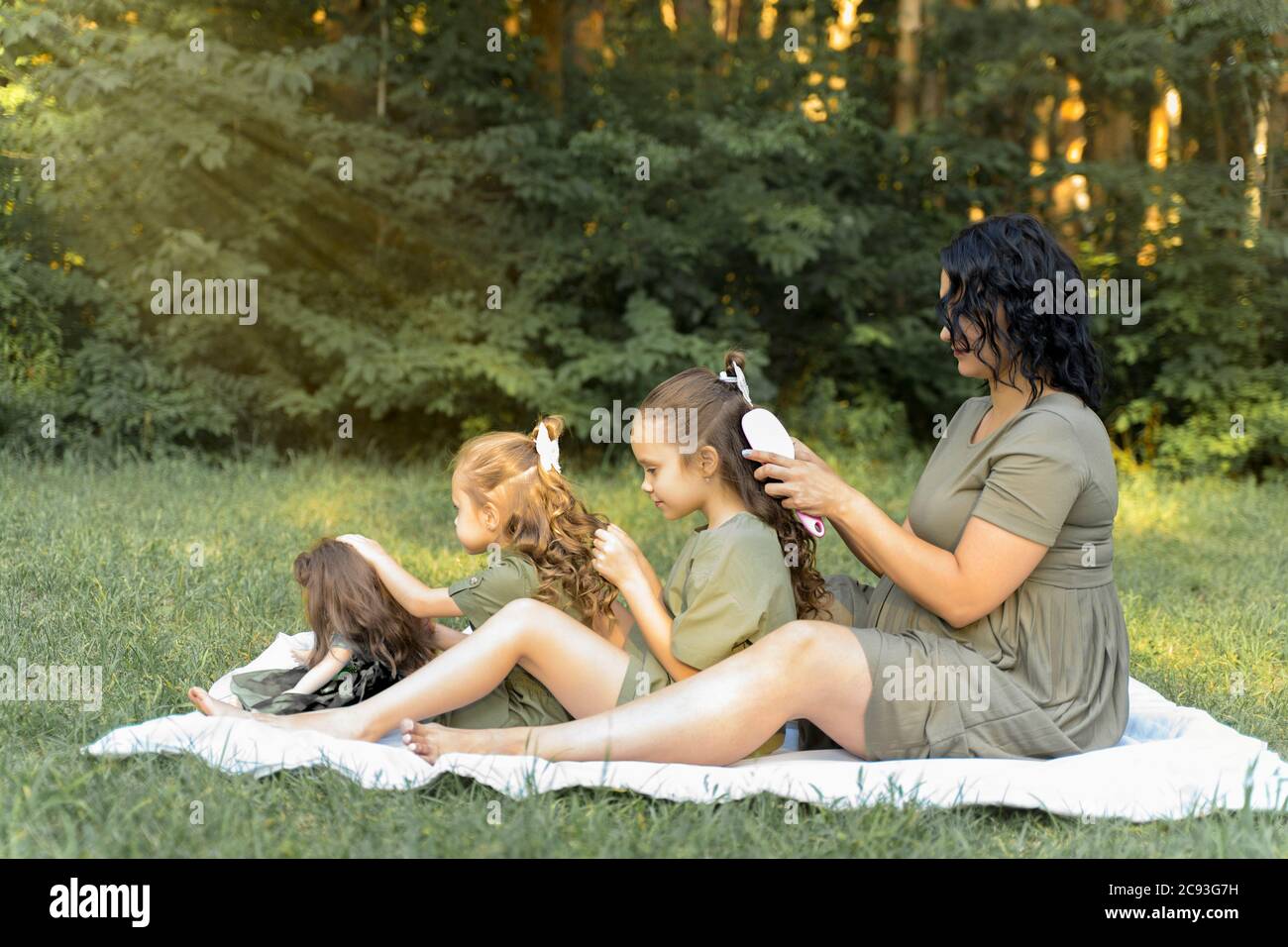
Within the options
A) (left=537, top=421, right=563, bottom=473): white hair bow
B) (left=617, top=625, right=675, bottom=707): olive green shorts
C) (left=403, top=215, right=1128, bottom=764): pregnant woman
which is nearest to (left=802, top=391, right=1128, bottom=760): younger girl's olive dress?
(left=403, top=215, right=1128, bottom=764): pregnant woman

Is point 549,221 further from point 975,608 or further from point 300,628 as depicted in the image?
point 975,608

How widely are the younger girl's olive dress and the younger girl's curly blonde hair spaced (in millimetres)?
708

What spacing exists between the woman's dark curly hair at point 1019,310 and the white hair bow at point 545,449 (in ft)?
3.31

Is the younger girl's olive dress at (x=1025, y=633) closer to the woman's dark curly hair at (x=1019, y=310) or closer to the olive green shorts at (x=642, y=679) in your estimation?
the woman's dark curly hair at (x=1019, y=310)

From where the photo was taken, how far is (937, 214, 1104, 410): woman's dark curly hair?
8.99ft

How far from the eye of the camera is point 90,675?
3.40 meters

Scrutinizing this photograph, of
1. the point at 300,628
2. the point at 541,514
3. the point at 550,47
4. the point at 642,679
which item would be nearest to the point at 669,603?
the point at 642,679

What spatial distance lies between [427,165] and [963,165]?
12.1ft

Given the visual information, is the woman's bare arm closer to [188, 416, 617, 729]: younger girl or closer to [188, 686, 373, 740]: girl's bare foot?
[188, 416, 617, 729]: younger girl

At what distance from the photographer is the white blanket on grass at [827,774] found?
257 cm

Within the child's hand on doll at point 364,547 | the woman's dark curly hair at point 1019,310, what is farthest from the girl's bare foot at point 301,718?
the woman's dark curly hair at point 1019,310

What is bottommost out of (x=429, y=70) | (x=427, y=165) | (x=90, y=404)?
(x=90, y=404)
